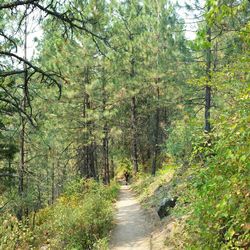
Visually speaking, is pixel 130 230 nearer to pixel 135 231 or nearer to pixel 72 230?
pixel 135 231

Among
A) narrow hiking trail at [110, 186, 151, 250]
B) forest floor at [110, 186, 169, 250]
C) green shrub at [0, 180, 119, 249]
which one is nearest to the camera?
green shrub at [0, 180, 119, 249]

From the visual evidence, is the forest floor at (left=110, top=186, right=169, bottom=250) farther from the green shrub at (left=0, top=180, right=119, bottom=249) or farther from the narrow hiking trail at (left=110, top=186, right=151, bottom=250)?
the green shrub at (left=0, top=180, right=119, bottom=249)

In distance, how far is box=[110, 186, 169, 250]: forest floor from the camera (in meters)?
9.09

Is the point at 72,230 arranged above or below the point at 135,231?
above

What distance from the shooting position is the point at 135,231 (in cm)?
1070

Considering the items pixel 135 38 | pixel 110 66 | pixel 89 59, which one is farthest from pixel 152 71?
pixel 89 59

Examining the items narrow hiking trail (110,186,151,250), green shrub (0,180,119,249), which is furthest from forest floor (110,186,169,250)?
green shrub (0,180,119,249)

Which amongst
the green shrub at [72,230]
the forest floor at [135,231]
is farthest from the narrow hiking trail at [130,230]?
the green shrub at [72,230]

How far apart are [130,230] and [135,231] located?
19 centimetres

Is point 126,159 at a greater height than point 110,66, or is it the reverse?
point 110,66

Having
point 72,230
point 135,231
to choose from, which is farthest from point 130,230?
point 72,230

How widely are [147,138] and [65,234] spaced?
20.9 m

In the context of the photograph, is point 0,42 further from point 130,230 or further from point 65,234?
point 130,230

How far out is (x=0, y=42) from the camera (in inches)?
219
